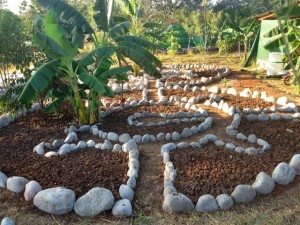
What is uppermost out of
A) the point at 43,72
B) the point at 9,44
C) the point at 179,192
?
the point at 9,44

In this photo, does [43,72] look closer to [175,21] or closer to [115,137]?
[115,137]

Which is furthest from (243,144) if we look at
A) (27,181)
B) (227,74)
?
(227,74)

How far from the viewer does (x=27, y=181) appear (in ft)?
17.0

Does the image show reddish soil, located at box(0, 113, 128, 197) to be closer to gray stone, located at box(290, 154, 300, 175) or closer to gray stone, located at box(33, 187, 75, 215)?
gray stone, located at box(33, 187, 75, 215)

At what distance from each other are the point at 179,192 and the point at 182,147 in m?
1.59

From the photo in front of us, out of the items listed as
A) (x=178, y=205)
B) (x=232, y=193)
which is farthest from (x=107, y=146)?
(x=232, y=193)

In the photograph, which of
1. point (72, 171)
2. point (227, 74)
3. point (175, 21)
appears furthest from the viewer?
point (175, 21)

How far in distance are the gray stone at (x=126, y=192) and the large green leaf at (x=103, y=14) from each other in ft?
16.5

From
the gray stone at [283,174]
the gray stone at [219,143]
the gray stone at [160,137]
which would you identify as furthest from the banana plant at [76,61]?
the gray stone at [283,174]

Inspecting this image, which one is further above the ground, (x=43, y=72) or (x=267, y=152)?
(x=43, y=72)

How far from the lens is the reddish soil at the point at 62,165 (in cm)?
520

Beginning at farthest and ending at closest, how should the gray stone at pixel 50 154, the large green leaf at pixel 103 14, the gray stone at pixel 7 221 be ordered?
the large green leaf at pixel 103 14, the gray stone at pixel 50 154, the gray stone at pixel 7 221

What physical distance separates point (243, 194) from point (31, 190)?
3154 millimetres

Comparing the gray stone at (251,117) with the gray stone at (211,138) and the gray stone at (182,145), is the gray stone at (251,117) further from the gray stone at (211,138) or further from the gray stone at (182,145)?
the gray stone at (182,145)
